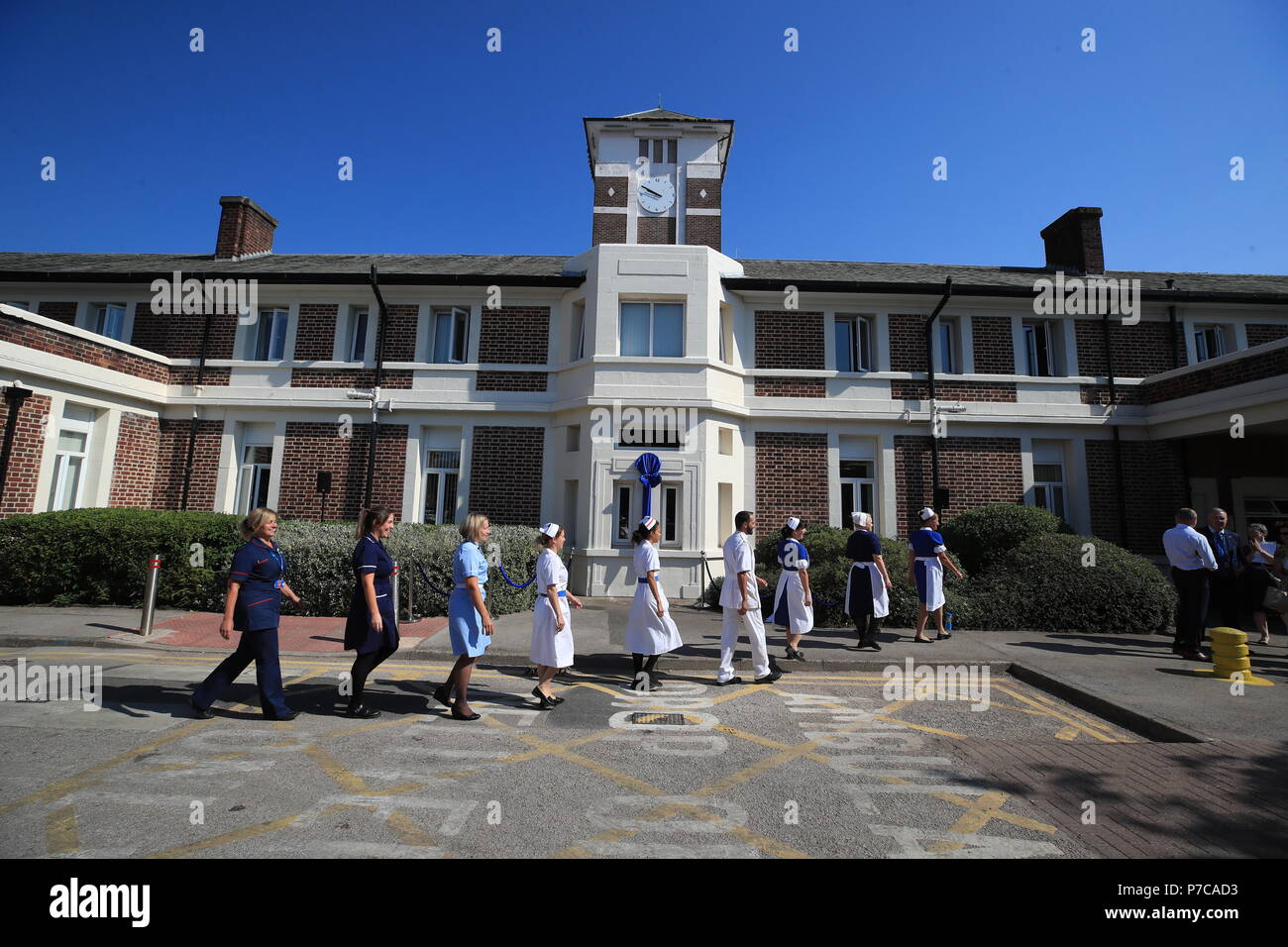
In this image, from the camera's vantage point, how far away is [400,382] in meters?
14.6

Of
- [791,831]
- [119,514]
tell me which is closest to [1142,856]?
[791,831]

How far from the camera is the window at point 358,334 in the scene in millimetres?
15047

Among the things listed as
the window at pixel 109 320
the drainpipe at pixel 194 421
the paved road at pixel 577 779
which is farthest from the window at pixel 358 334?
the paved road at pixel 577 779

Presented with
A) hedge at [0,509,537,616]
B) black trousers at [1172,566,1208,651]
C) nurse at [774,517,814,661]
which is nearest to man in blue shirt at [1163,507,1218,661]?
black trousers at [1172,566,1208,651]

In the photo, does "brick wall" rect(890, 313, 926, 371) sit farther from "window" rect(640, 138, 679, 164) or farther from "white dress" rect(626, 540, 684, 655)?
"white dress" rect(626, 540, 684, 655)

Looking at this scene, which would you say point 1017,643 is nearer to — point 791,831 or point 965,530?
point 965,530

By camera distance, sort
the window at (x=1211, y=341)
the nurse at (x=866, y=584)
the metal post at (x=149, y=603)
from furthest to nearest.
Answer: the window at (x=1211, y=341), the nurse at (x=866, y=584), the metal post at (x=149, y=603)

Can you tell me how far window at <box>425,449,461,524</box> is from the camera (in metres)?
14.3

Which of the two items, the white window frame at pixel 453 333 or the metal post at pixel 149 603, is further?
the white window frame at pixel 453 333

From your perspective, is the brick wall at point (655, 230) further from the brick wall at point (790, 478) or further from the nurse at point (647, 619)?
the nurse at point (647, 619)

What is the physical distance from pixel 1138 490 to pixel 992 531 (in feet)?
18.0

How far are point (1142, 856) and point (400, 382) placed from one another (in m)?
15.0

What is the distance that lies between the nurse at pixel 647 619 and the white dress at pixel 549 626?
941mm

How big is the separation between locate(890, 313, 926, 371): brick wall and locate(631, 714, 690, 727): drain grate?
39.5ft
